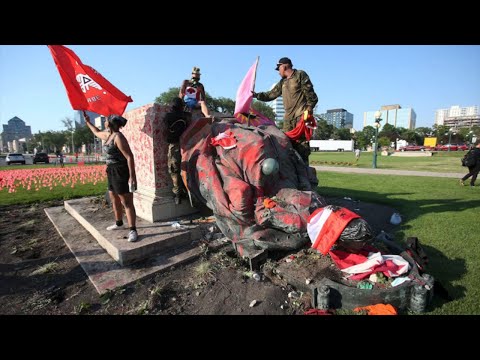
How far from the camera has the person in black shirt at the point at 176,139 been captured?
4.61m

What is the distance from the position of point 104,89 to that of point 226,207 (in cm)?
307

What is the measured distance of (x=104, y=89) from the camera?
14.5ft

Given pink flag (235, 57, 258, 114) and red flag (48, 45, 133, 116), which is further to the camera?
pink flag (235, 57, 258, 114)

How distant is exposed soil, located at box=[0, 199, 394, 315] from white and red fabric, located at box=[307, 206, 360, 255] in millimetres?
512

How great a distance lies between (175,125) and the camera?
466 cm

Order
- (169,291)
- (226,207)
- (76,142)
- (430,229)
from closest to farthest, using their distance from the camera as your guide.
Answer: (169,291) → (226,207) → (430,229) → (76,142)

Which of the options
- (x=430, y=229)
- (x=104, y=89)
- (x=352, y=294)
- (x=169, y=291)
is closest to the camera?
(x=352, y=294)

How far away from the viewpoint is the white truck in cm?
6331

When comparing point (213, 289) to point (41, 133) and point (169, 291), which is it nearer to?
point (169, 291)

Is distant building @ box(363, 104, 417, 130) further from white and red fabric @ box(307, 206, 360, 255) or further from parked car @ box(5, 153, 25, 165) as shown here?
white and red fabric @ box(307, 206, 360, 255)

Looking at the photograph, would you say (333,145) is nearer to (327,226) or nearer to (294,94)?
(294,94)

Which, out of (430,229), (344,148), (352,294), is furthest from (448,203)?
(344,148)

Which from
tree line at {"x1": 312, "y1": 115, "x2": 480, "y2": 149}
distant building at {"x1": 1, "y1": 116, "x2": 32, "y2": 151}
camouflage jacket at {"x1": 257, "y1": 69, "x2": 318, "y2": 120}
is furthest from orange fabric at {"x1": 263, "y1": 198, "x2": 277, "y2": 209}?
distant building at {"x1": 1, "y1": 116, "x2": 32, "y2": 151}

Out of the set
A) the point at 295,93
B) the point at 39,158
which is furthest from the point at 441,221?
the point at 39,158
